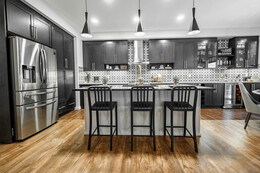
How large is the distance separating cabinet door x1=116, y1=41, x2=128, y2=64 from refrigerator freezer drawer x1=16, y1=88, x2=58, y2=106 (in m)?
2.68

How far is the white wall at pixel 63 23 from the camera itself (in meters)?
2.62

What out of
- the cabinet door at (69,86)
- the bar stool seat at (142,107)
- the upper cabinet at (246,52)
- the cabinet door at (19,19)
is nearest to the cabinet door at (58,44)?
the cabinet door at (69,86)

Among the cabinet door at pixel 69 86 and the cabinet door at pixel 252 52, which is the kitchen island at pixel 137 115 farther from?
the cabinet door at pixel 252 52

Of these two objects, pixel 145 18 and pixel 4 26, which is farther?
pixel 145 18

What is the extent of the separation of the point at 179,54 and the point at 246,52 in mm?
2433

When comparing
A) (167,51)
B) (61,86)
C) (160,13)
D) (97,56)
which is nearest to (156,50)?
(167,51)

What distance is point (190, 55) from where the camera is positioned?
15.4 ft

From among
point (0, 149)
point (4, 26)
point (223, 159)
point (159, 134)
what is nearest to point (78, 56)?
point (4, 26)

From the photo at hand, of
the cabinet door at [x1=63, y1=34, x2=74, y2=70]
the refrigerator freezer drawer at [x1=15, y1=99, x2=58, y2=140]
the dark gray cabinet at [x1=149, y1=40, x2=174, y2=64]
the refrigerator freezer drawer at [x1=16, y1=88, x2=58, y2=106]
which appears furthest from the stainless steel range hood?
the refrigerator freezer drawer at [x1=15, y1=99, x2=58, y2=140]

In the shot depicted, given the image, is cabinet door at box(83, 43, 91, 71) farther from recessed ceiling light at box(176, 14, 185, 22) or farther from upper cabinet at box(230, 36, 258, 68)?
upper cabinet at box(230, 36, 258, 68)

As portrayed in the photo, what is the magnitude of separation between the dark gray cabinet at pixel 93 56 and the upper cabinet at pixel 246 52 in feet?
17.0

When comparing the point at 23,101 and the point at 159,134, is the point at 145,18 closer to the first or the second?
the point at 159,134

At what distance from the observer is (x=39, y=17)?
2.76 m

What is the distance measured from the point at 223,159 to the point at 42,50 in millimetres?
3711
